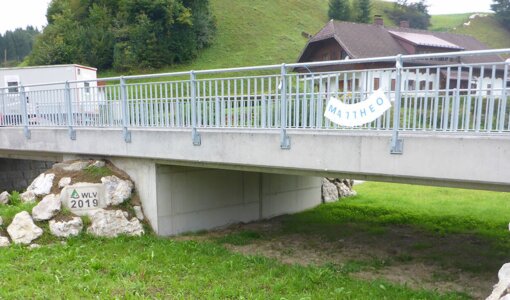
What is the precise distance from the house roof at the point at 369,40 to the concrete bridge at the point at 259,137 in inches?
803

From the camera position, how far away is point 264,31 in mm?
50031

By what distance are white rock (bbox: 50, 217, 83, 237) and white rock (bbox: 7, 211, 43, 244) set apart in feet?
0.75

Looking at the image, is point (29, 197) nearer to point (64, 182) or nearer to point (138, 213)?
point (64, 182)

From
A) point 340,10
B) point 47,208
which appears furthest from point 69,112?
point 340,10

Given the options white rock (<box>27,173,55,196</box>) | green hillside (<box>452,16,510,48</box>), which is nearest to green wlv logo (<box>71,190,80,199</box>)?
white rock (<box>27,173,55,196</box>)

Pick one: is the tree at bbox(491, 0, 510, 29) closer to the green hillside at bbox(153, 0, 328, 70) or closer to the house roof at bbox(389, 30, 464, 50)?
the green hillside at bbox(153, 0, 328, 70)

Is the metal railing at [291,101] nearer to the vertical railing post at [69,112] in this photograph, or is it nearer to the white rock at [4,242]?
the vertical railing post at [69,112]

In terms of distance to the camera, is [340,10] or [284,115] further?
[340,10]

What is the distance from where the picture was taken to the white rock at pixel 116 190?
28.5ft

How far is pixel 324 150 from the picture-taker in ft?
20.1

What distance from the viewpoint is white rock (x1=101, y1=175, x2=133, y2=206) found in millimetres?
8672

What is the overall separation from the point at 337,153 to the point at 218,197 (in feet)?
13.8

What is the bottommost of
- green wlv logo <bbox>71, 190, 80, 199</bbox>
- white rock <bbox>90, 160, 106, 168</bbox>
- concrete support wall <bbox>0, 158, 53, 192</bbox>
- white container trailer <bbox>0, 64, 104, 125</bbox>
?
concrete support wall <bbox>0, 158, 53, 192</bbox>

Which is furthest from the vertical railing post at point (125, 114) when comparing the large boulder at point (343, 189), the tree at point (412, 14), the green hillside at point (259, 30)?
the tree at point (412, 14)
